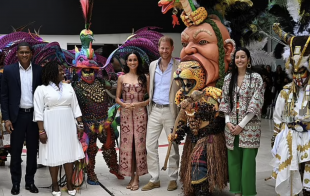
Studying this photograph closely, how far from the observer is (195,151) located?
430 cm

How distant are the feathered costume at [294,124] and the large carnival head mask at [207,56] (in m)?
0.66

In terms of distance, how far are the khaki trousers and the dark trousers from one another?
1286 mm

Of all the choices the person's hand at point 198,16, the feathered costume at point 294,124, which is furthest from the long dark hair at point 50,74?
the feathered costume at point 294,124

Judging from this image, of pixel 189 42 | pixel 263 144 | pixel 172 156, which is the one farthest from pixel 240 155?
pixel 263 144

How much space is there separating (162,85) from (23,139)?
1.69 m

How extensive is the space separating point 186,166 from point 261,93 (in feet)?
3.74

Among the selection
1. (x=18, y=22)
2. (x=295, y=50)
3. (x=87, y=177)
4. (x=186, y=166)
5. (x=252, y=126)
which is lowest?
(x=87, y=177)

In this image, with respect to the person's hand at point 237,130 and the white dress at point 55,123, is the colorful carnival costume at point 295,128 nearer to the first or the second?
the person's hand at point 237,130

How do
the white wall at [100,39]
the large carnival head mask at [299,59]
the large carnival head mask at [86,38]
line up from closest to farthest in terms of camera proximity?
the large carnival head mask at [299,59] → the large carnival head mask at [86,38] → the white wall at [100,39]

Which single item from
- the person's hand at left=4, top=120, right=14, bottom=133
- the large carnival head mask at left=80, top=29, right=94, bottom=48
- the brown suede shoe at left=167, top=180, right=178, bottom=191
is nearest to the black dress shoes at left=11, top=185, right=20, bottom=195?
the person's hand at left=4, top=120, right=14, bottom=133

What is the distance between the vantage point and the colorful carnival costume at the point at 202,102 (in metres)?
4.23

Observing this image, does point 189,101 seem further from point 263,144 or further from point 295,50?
point 263,144

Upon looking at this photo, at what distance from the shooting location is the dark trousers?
4.61m

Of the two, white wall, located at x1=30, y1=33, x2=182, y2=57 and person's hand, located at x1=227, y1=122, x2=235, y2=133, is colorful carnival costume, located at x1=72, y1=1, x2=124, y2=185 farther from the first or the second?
white wall, located at x1=30, y1=33, x2=182, y2=57
